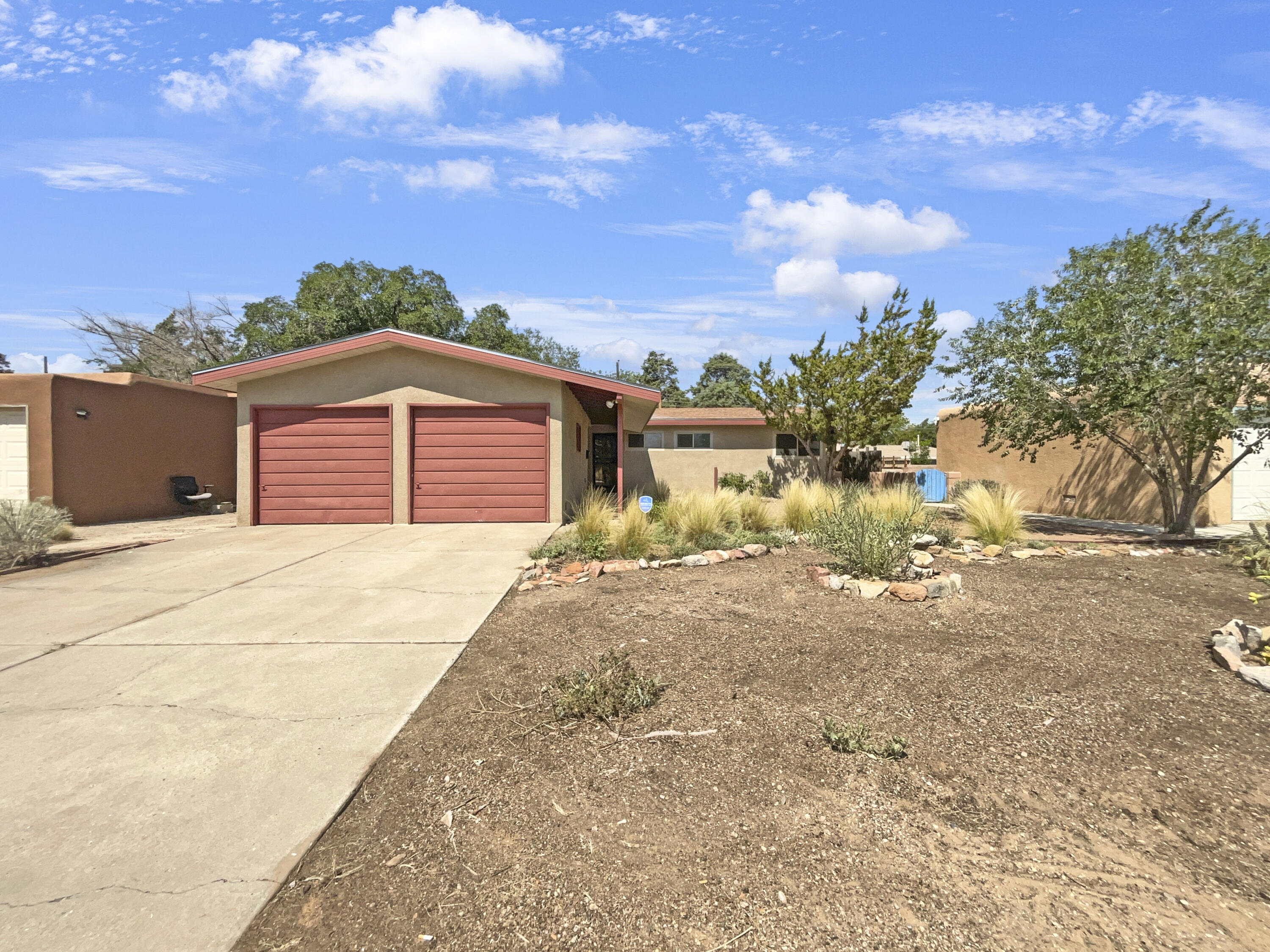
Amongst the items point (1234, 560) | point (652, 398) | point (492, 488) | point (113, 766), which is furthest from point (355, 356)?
point (1234, 560)

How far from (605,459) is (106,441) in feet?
46.0

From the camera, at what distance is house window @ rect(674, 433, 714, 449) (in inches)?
916

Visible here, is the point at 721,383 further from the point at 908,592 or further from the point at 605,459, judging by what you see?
the point at 908,592

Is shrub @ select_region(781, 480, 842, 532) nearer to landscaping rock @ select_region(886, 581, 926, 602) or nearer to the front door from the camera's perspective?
landscaping rock @ select_region(886, 581, 926, 602)

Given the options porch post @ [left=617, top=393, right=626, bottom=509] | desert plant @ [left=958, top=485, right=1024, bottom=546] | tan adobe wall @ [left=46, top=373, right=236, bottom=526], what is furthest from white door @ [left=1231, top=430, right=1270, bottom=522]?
tan adobe wall @ [left=46, top=373, right=236, bottom=526]

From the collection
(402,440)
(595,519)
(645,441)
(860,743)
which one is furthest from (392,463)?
(645,441)

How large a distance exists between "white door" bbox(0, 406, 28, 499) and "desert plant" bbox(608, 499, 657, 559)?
1205cm

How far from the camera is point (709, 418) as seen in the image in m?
22.9

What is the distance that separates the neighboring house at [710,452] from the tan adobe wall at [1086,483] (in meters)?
6.63

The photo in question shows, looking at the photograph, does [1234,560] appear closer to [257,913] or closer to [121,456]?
[257,913]

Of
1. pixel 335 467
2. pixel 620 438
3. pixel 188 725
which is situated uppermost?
pixel 620 438

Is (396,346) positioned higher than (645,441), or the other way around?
(396,346)

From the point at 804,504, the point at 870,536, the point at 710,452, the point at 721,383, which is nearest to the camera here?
the point at 870,536

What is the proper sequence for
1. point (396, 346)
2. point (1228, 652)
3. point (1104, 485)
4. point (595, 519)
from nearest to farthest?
1. point (1228, 652)
2. point (595, 519)
3. point (396, 346)
4. point (1104, 485)
